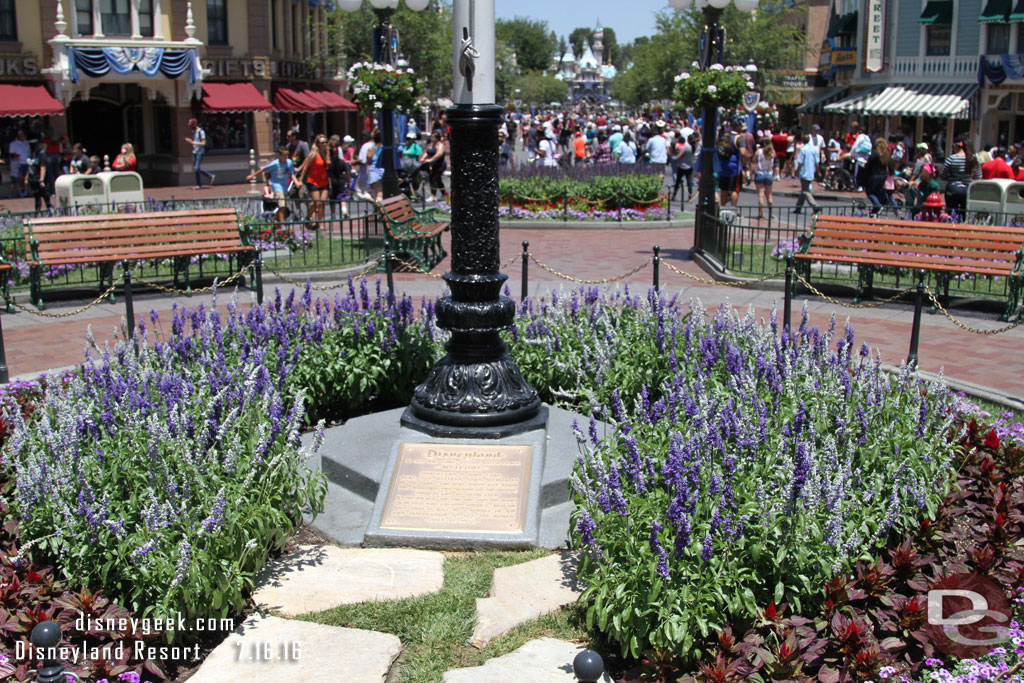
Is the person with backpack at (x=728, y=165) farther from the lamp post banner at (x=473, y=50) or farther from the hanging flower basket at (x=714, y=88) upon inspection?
the lamp post banner at (x=473, y=50)


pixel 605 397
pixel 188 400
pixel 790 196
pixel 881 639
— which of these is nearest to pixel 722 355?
pixel 605 397

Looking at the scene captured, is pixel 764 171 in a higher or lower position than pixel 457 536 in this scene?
higher

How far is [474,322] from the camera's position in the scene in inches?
265

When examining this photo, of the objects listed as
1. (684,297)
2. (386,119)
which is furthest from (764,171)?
(684,297)

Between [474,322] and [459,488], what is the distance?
1.15 meters

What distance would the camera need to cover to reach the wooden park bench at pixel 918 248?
39.1 ft

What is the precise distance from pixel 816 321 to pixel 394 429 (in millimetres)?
6364

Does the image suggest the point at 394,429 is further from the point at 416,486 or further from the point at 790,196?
the point at 790,196

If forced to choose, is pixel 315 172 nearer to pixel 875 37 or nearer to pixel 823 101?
pixel 875 37

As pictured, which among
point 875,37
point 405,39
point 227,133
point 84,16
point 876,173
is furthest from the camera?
point 405,39

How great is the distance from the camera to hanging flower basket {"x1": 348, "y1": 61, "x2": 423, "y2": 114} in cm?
1886

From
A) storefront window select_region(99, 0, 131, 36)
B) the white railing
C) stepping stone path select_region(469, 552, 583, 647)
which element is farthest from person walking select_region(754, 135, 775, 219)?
storefront window select_region(99, 0, 131, 36)

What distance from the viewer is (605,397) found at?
7.15 meters

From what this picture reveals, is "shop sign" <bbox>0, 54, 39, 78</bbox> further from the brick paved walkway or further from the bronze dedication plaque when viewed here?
the bronze dedication plaque
